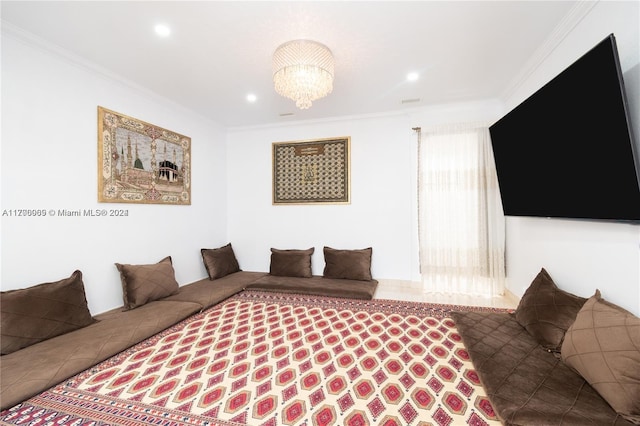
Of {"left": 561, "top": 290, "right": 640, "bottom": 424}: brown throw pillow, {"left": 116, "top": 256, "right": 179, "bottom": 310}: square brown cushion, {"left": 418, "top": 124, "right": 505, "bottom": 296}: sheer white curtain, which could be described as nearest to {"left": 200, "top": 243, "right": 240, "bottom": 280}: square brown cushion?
{"left": 116, "top": 256, "right": 179, "bottom": 310}: square brown cushion

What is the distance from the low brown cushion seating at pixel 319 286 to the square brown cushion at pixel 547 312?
165 cm

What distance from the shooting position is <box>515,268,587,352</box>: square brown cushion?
198cm

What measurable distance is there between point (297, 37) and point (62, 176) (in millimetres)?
2549

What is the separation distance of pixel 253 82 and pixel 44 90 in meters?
1.91

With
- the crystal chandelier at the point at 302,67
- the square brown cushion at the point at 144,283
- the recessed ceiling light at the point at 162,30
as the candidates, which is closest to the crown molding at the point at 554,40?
the crystal chandelier at the point at 302,67

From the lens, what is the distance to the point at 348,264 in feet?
13.6

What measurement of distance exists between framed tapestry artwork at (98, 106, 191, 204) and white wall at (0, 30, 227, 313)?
0.27 feet

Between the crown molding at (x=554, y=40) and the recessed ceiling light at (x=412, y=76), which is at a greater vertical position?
the recessed ceiling light at (x=412, y=76)

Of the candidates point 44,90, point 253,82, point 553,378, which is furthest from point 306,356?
point 44,90

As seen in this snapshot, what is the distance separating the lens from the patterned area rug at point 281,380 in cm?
154

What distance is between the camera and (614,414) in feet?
4.36

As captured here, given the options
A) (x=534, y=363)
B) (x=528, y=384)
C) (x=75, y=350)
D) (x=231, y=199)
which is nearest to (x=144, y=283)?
(x=75, y=350)

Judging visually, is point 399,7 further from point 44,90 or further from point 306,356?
point 44,90

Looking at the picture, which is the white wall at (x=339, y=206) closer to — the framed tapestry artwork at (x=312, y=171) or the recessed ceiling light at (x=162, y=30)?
the framed tapestry artwork at (x=312, y=171)
